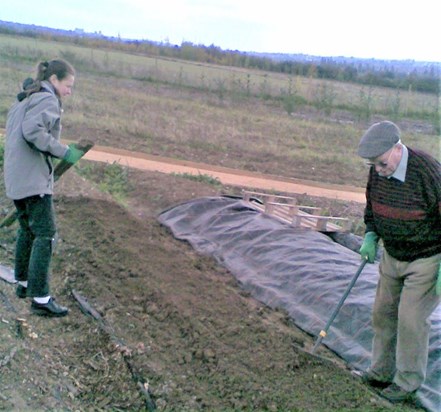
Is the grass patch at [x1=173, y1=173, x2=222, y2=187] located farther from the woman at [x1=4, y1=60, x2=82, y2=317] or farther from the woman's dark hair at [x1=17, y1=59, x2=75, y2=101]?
the woman's dark hair at [x1=17, y1=59, x2=75, y2=101]

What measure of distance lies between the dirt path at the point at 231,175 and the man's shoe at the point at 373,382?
6675 millimetres

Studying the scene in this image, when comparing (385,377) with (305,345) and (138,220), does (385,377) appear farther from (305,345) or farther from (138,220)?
(138,220)

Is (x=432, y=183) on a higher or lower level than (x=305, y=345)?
higher

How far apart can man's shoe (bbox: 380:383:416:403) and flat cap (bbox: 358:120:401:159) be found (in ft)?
5.27

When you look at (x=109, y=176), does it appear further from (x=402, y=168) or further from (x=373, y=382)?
(x=402, y=168)

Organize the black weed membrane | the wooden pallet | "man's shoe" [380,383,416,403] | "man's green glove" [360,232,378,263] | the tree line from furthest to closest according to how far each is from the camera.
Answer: the tree line → the wooden pallet → the black weed membrane → "man's green glove" [360,232,378,263] → "man's shoe" [380,383,416,403]

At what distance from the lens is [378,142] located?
3.78 meters

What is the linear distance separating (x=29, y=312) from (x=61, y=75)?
1813 millimetres

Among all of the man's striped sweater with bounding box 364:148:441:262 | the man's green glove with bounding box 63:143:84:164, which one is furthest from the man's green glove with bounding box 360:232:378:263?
the man's green glove with bounding box 63:143:84:164

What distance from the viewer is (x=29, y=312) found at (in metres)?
4.65

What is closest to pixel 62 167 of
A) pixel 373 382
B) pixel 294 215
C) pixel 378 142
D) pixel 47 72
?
pixel 47 72

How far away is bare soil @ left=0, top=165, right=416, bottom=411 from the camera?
3867 millimetres

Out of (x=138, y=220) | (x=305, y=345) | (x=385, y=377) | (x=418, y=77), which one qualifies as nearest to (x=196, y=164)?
(x=138, y=220)

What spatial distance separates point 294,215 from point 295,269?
1356mm
